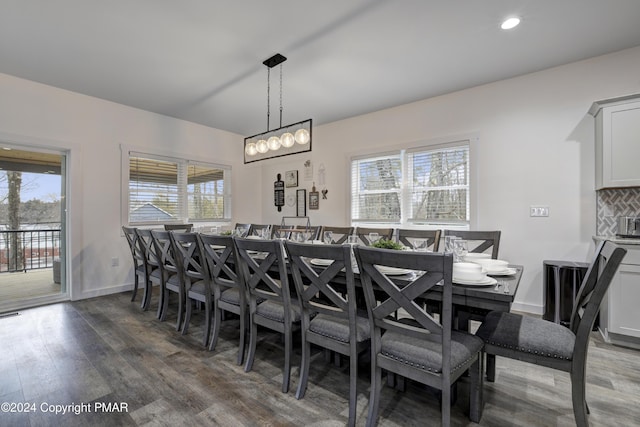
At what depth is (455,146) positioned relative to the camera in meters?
3.95

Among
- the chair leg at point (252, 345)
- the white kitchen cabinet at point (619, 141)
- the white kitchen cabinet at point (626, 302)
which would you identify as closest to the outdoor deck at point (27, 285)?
the chair leg at point (252, 345)

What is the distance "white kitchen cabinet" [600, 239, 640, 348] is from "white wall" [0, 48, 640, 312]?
59cm

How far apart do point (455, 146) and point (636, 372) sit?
2.78 metres

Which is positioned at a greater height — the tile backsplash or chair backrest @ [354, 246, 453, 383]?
the tile backsplash

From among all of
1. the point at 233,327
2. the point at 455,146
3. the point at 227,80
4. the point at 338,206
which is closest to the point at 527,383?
the point at 233,327

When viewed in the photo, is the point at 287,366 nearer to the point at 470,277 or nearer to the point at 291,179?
the point at 470,277

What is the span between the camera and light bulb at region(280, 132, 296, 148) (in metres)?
3.23

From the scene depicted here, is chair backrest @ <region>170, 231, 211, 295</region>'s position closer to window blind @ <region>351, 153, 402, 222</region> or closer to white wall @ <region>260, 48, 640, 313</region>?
window blind @ <region>351, 153, 402, 222</region>

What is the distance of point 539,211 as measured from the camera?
337cm

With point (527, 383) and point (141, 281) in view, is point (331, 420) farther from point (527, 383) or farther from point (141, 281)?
point (141, 281)

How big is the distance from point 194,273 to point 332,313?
152 cm

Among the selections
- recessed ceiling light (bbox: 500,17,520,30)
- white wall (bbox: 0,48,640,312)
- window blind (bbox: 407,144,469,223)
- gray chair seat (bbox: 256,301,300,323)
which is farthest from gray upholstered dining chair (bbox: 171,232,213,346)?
recessed ceiling light (bbox: 500,17,520,30)

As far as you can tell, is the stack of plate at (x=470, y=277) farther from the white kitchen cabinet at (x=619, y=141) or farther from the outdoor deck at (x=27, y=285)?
the outdoor deck at (x=27, y=285)

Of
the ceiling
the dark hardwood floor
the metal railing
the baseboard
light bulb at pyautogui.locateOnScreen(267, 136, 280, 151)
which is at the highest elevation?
the ceiling
